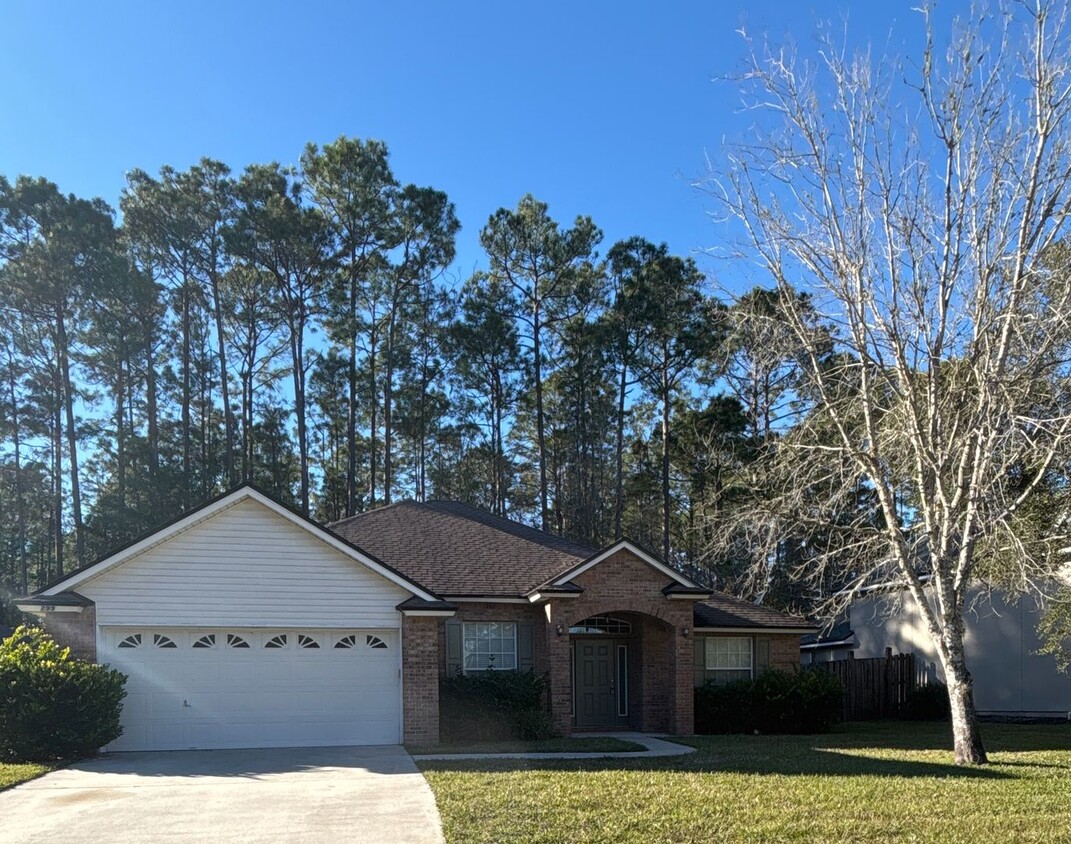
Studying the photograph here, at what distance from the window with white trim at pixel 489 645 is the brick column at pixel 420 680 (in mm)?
1809

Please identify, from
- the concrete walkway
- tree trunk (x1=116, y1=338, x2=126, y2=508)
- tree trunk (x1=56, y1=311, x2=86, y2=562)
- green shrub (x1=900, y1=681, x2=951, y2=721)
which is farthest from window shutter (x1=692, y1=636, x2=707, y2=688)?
tree trunk (x1=56, y1=311, x2=86, y2=562)

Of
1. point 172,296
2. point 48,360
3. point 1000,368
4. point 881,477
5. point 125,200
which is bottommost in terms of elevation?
point 881,477

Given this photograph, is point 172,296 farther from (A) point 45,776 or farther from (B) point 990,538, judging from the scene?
(B) point 990,538

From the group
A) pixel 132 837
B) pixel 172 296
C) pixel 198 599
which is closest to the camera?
pixel 132 837

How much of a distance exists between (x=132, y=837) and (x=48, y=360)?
3460 centimetres

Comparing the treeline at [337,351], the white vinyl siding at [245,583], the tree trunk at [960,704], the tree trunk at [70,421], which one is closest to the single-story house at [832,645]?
the treeline at [337,351]

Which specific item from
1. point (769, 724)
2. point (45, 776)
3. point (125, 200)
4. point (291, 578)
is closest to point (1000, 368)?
point (769, 724)

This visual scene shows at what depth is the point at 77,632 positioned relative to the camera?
16.1 m

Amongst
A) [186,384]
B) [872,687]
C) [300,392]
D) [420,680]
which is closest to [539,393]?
[300,392]

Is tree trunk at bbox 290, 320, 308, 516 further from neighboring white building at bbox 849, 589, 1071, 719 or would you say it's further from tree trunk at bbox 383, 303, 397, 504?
neighboring white building at bbox 849, 589, 1071, 719

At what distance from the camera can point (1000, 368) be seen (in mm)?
13703

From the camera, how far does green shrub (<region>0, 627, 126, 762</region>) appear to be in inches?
575

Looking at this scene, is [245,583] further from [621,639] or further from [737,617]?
[737,617]

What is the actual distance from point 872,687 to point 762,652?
4.94 metres
